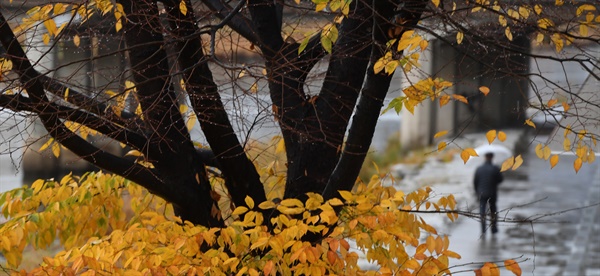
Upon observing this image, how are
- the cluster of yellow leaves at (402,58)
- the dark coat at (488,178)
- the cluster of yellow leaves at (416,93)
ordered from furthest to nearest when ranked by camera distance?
1. the dark coat at (488,178)
2. the cluster of yellow leaves at (416,93)
3. the cluster of yellow leaves at (402,58)

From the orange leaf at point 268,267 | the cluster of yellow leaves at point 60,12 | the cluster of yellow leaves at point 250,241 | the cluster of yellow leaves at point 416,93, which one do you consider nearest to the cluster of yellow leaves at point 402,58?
the cluster of yellow leaves at point 416,93

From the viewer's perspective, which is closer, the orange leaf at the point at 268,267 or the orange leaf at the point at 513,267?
the orange leaf at the point at 268,267

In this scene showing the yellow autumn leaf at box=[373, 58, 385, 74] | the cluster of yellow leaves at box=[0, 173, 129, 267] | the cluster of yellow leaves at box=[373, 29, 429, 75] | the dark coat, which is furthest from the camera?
the dark coat

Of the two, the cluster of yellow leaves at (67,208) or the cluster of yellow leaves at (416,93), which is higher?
the cluster of yellow leaves at (416,93)

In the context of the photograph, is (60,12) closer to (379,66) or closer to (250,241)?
(250,241)

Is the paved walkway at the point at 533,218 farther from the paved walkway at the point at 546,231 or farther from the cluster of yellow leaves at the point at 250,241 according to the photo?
the cluster of yellow leaves at the point at 250,241

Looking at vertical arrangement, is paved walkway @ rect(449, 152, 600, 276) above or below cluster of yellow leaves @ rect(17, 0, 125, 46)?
below

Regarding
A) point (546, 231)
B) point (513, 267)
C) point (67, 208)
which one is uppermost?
point (546, 231)

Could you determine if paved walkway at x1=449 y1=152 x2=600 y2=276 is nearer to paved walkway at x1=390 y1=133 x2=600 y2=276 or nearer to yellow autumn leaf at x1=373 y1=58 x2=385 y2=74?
paved walkway at x1=390 y1=133 x2=600 y2=276

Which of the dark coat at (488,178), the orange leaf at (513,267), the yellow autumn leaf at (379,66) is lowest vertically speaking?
the orange leaf at (513,267)

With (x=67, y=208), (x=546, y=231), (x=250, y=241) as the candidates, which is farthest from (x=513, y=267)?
(x=546, y=231)

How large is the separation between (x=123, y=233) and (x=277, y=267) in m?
0.77

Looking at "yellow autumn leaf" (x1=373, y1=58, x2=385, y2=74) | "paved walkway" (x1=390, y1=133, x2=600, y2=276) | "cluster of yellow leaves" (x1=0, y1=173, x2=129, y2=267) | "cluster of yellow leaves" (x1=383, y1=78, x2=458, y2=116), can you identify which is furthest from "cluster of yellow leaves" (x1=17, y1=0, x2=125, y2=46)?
"paved walkway" (x1=390, y1=133, x2=600, y2=276)

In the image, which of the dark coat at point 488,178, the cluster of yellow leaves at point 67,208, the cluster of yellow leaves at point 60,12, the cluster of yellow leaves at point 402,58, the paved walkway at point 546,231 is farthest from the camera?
the dark coat at point 488,178
